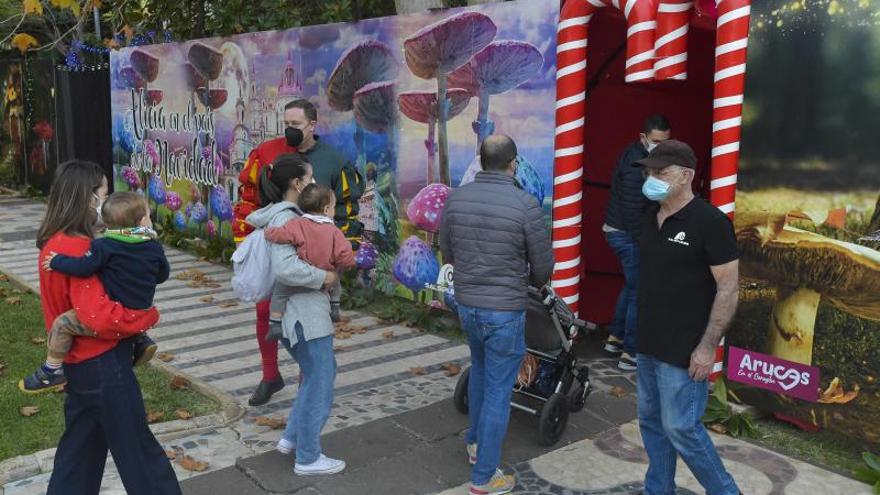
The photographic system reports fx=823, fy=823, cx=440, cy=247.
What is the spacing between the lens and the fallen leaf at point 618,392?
588 cm

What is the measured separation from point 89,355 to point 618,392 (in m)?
3.73

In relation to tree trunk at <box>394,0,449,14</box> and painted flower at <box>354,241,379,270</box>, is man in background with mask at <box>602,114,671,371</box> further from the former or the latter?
tree trunk at <box>394,0,449,14</box>

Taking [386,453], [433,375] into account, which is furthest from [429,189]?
[386,453]

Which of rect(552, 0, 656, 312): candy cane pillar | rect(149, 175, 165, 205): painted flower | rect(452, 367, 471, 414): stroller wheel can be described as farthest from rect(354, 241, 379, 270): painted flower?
rect(149, 175, 165, 205): painted flower

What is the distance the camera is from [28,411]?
5.41 meters

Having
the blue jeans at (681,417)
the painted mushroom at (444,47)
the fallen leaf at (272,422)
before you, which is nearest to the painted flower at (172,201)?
the painted mushroom at (444,47)

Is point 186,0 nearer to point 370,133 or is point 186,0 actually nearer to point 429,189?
point 370,133

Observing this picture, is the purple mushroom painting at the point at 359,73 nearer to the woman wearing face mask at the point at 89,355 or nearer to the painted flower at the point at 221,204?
the painted flower at the point at 221,204

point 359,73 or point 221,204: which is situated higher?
point 359,73

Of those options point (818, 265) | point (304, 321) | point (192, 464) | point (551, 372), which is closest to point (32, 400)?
point (192, 464)

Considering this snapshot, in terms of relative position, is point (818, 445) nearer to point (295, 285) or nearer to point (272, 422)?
point (295, 285)

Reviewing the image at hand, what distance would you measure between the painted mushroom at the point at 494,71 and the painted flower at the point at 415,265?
4.28ft

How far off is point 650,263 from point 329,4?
29.4 feet

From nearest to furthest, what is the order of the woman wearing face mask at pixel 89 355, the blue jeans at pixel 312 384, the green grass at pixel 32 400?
1. the woman wearing face mask at pixel 89 355
2. the blue jeans at pixel 312 384
3. the green grass at pixel 32 400
